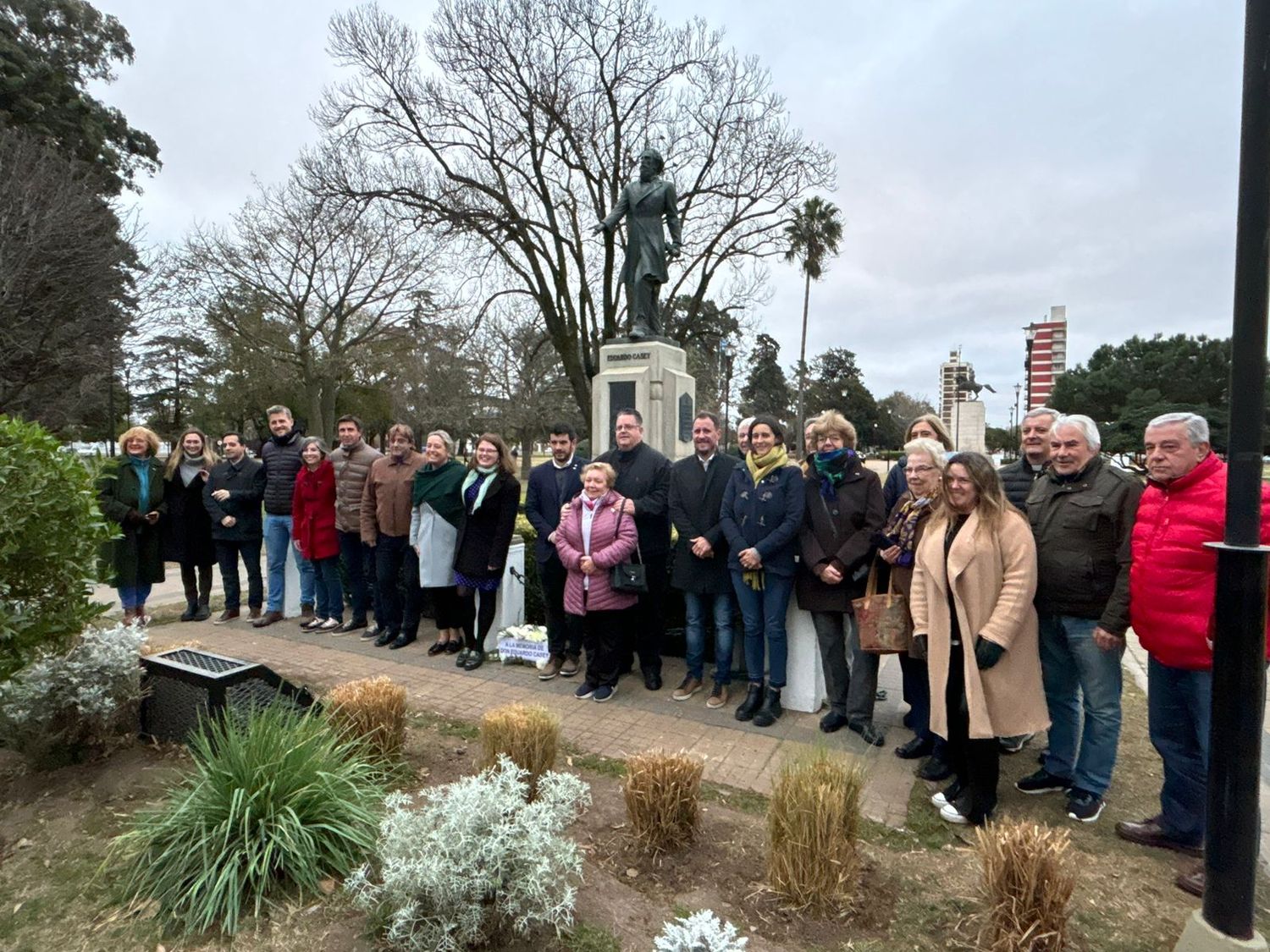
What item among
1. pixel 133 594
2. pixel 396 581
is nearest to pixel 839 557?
pixel 396 581

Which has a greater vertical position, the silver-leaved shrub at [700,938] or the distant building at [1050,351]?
the distant building at [1050,351]

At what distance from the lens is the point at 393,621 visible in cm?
653

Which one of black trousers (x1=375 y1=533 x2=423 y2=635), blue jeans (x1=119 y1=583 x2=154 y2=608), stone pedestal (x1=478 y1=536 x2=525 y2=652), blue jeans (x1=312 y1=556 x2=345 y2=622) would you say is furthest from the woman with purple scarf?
blue jeans (x1=119 y1=583 x2=154 y2=608)

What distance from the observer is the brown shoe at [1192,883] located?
2.71m

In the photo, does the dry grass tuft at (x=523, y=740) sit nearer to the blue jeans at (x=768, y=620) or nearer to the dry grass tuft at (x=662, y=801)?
the dry grass tuft at (x=662, y=801)

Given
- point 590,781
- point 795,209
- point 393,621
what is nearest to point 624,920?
point 590,781

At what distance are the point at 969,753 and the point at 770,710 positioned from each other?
1.49 metres

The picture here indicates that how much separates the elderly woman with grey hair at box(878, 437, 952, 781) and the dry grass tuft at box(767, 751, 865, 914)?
1.46 m

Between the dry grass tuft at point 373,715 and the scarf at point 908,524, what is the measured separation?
2894 millimetres

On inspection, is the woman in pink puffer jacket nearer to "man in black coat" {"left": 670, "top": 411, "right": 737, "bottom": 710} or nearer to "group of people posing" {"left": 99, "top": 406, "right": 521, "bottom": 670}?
"man in black coat" {"left": 670, "top": 411, "right": 737, "bottom": 710}

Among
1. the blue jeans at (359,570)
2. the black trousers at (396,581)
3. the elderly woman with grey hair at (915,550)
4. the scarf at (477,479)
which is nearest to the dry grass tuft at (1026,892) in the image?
the elderly woman with grey hair at (915,550)

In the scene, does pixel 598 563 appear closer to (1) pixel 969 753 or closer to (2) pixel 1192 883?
(1) pixel 969 753

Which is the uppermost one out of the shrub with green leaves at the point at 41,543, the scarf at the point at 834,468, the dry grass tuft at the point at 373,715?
the scarf at the point at 834,468

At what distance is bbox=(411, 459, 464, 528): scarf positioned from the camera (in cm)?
587
